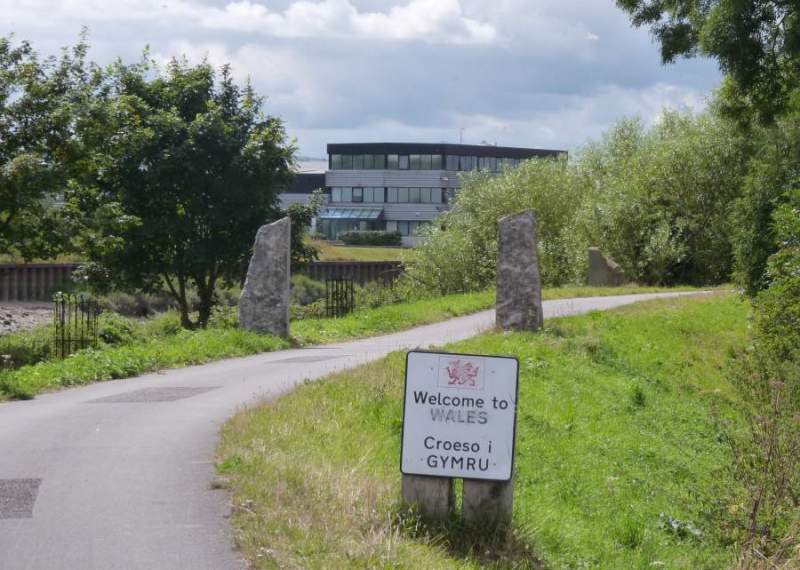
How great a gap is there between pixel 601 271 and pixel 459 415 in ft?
111

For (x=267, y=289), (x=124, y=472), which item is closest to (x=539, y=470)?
(x=124, y=472)

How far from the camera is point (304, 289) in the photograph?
65.0m

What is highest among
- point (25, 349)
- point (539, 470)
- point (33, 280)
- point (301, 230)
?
point (301, 230)

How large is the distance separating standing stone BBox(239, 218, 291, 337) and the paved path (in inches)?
172

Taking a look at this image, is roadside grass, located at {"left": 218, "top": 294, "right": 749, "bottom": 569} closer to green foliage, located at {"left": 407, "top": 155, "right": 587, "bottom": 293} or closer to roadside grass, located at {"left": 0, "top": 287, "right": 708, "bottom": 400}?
roadside grass, located at {"left": 0, "top": 287, "right": 708, "bottom": 400}

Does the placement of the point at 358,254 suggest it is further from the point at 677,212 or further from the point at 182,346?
the point at 182,346

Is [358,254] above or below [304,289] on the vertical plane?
above

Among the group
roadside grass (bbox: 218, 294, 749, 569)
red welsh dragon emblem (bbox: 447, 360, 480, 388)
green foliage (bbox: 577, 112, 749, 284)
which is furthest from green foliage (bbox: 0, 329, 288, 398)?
green foliage (bbox: 577, 112, 749, 284)

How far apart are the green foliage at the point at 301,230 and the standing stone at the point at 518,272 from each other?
57.1 ft

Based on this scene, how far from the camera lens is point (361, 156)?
11662 centimetres

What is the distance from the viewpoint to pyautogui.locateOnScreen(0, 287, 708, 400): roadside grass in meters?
16.0

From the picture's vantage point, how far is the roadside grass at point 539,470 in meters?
7.91

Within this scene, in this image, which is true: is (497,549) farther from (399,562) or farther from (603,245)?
(603,245)

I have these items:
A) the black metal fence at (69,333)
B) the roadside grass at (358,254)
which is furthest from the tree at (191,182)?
the roadside grass at (358,254)
